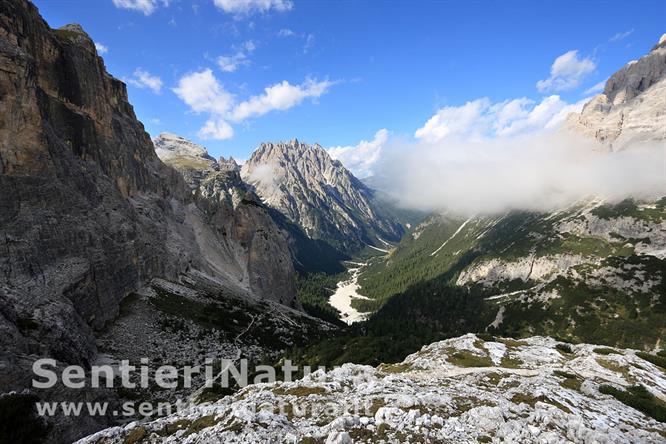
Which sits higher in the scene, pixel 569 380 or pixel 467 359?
pixel 569 380

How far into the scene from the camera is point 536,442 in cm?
2141

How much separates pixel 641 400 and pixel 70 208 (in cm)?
9283

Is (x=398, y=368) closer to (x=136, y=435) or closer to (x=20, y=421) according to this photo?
(x=136, y=435)

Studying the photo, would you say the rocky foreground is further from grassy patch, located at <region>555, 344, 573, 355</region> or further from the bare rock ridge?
the bare rock ridge

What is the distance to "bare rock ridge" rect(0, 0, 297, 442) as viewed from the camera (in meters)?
50.2

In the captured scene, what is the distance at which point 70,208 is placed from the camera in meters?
71.6

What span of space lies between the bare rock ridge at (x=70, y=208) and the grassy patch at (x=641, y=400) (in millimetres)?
50454

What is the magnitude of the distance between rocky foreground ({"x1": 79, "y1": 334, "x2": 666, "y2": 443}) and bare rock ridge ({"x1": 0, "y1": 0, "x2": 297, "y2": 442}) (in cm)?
1788

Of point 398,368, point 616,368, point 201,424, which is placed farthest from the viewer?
point 398,368

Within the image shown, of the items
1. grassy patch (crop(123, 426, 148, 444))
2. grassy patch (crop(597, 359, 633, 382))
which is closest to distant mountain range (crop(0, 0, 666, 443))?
grassy patch (crop(123, 426, 148, 444))

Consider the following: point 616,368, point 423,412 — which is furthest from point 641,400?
point 423,412

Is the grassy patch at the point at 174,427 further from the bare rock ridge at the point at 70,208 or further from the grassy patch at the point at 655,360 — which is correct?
the grassy patch at the point at 655,360

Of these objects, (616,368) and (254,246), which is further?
(254,246)

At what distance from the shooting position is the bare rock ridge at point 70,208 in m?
50.2
